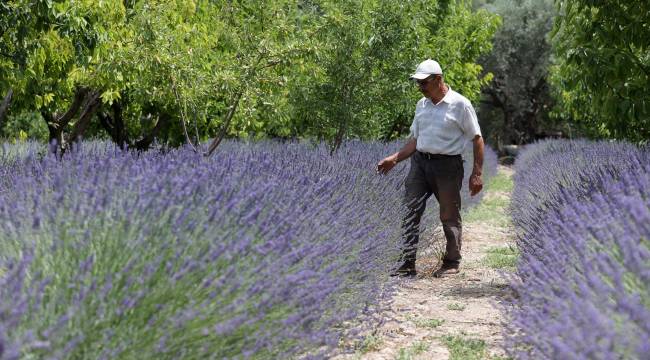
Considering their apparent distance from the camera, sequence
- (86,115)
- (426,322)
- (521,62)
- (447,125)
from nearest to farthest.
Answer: (426,322) < (447,125) < (86,115) < (521,62)

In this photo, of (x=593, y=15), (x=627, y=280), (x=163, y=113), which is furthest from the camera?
(x=163, y=113)

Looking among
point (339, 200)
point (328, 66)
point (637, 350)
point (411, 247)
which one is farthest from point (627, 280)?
point (328, 66)

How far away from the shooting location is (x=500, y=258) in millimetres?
8000

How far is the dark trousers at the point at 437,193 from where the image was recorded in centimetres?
669

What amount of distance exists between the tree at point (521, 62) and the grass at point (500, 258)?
75.3 ft

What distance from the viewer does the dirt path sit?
4.54 m

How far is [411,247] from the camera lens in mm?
6605

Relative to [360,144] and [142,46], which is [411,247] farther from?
[360,144]

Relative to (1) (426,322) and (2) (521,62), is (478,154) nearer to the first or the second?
(1) (426,322)

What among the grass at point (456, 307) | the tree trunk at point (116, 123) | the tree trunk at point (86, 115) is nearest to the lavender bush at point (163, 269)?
the grass at point (456, 307)

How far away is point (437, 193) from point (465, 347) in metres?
2.37

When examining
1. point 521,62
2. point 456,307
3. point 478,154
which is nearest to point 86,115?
point 478,154

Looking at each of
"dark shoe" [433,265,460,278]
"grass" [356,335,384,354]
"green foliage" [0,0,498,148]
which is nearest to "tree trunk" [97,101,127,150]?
"green foliage" [0,0,498,148]

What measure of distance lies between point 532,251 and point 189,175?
2.14m
